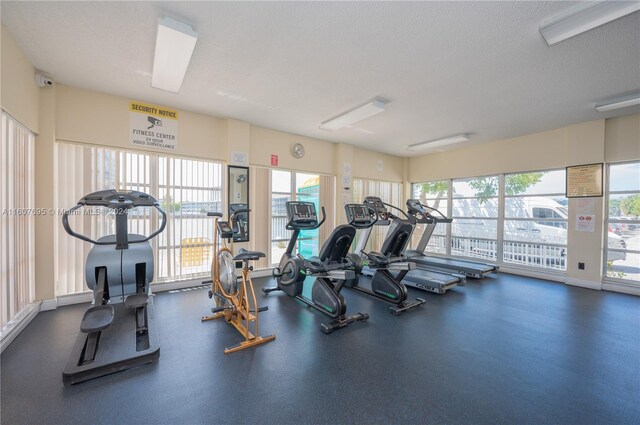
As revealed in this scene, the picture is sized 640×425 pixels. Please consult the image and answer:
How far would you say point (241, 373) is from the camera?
216cm

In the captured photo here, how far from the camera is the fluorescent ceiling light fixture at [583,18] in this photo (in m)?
2.03

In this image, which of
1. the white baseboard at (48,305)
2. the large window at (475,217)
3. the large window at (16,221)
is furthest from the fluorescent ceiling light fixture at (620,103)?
the white baseboard at (48,305)

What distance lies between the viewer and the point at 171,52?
2.63 meters

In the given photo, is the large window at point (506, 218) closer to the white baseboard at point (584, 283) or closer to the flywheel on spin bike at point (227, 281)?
the white baseboard at point (584, 283)

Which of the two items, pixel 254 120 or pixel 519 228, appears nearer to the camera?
pixel 254 120

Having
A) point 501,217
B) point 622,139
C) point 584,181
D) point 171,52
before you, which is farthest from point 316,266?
point 622,139

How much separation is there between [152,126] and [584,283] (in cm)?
822

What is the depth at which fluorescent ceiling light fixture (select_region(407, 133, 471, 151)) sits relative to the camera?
568 cm

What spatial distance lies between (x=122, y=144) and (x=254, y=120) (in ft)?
7.07

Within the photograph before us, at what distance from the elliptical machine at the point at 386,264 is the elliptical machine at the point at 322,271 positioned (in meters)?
0.32

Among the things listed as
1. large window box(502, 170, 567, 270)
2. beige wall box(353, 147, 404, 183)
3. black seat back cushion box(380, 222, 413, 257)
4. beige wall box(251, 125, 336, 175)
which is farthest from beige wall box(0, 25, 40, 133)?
large window box(502, 170, 567, 270)

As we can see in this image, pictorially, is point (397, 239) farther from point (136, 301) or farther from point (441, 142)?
point (136, 301)

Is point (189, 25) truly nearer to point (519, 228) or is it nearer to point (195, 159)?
point (195, 159)

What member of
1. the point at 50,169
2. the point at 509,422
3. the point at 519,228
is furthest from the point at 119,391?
the point at 519,228
